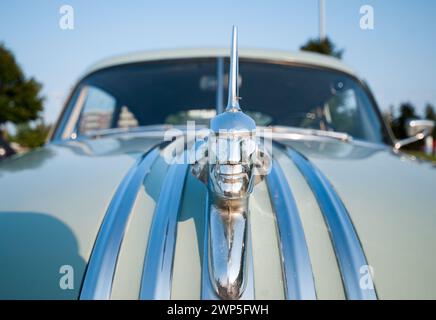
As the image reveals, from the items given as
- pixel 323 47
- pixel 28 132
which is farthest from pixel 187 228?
pixel 28 132

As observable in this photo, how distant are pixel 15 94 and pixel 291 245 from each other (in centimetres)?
4589

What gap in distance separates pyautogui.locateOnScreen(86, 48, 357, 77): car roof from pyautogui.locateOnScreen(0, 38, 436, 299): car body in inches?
45.8

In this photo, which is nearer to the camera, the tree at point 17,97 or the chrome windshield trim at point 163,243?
the chrome windshield trim at point 163,243

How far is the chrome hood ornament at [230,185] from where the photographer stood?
3.49ft

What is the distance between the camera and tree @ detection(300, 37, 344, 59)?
1878 centimetres

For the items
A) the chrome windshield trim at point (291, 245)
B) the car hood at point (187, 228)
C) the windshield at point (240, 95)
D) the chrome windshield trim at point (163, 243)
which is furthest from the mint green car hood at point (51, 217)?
the windshield at point (240, 95)

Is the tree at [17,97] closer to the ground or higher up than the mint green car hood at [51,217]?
higher up

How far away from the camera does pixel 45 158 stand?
6.75 ft

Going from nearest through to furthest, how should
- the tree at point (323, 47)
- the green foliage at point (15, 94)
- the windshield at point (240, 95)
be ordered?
the windshield at point (240, 95) < the tree at point (323, 47) < the green foliage at point (15, 94)

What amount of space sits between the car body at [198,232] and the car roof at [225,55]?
1164mm

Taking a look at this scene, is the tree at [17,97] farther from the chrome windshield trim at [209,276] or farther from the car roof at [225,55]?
the chrome windshield trim at [209,276]

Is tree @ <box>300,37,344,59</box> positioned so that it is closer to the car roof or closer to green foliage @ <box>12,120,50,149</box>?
the car roof

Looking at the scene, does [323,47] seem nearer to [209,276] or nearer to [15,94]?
[209,276]

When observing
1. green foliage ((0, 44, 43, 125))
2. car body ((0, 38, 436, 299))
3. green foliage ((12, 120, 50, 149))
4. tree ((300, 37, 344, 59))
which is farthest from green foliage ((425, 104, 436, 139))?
green foliage ((0, 44, 43, 125))
